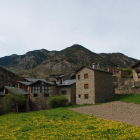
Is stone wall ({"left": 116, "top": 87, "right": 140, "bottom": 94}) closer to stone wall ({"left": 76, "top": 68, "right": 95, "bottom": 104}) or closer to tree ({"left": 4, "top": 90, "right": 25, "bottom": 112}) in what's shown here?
stone wall ({"left": 76, "top": 68, "right": 95, "bottom": 104})

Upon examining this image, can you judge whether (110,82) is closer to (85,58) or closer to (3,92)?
(3,92)

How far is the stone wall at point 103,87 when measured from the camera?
35.1m

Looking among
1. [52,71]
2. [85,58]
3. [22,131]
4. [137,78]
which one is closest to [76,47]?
[85,58]

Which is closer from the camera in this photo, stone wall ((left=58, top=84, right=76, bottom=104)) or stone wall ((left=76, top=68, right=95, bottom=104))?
stone wall ((left=76, top=68, right=95, bottom=104))

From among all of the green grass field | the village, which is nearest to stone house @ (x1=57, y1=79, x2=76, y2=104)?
the village

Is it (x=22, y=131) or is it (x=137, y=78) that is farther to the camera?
(x=137, y=78)

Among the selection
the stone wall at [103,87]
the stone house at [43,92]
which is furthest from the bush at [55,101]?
the stone wall at [103,87]

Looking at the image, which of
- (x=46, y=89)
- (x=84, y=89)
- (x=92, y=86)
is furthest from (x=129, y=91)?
(x=46, y=89)

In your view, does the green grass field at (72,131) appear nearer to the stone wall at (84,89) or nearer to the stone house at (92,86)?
the stone wall at (84,89)

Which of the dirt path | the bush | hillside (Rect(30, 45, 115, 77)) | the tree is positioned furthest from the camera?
hillside (Rect(30, 45, 115, 77))

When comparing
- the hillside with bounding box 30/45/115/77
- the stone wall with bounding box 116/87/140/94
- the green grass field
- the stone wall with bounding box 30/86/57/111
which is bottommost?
the stone wall with bounding box 30/86/57/111

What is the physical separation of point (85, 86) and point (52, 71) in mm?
80158

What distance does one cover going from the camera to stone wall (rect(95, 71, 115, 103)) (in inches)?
1382

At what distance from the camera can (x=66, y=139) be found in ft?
29.3
